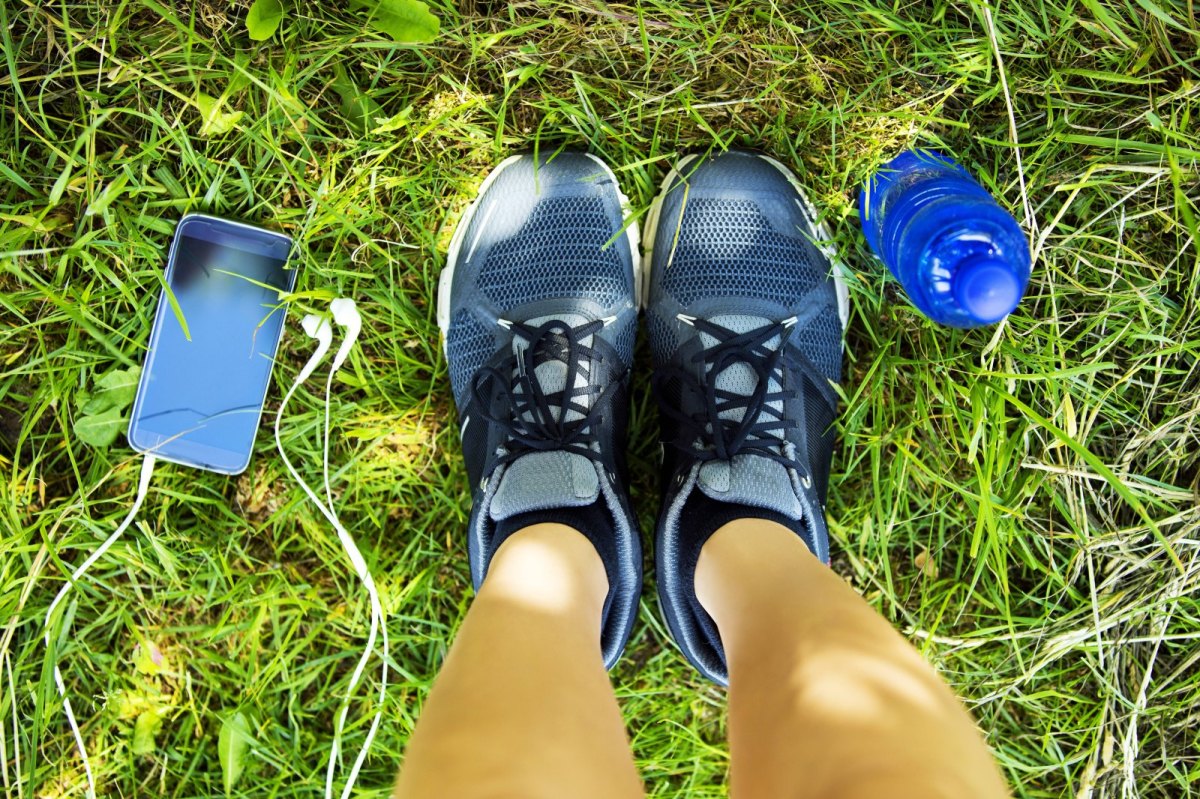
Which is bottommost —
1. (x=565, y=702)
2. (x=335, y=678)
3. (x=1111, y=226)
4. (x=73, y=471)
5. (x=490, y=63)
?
(x=335, y=678)

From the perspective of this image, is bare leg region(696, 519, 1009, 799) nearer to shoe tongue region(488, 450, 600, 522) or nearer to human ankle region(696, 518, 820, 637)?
human ankle region(696, 518, 820, 637)

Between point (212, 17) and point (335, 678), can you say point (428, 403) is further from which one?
point (212, 17)

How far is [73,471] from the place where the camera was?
1549 mm

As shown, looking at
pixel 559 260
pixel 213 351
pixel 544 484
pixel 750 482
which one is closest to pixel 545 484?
pixel 544 484

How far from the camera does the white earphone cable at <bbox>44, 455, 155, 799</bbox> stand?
147cm

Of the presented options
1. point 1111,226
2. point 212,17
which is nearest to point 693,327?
point 1111,226

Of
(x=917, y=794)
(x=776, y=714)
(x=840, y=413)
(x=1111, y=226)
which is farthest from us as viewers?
(x=840, y=413)

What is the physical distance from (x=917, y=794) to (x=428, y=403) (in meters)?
1.05

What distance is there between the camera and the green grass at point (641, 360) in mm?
1381

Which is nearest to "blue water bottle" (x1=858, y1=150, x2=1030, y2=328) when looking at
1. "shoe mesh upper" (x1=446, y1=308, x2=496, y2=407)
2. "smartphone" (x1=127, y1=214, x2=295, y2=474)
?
"shoe mesh upper" (x1=446, y1=308, x2=496, y2=407)

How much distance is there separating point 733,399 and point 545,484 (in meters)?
0.36

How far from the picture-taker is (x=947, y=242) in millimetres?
1127

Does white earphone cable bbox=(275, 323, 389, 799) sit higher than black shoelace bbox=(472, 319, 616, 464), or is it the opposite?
black shoelace bbox=(472, 319, 616, 464)

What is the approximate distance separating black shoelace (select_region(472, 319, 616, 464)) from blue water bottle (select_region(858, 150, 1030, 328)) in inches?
20.7
